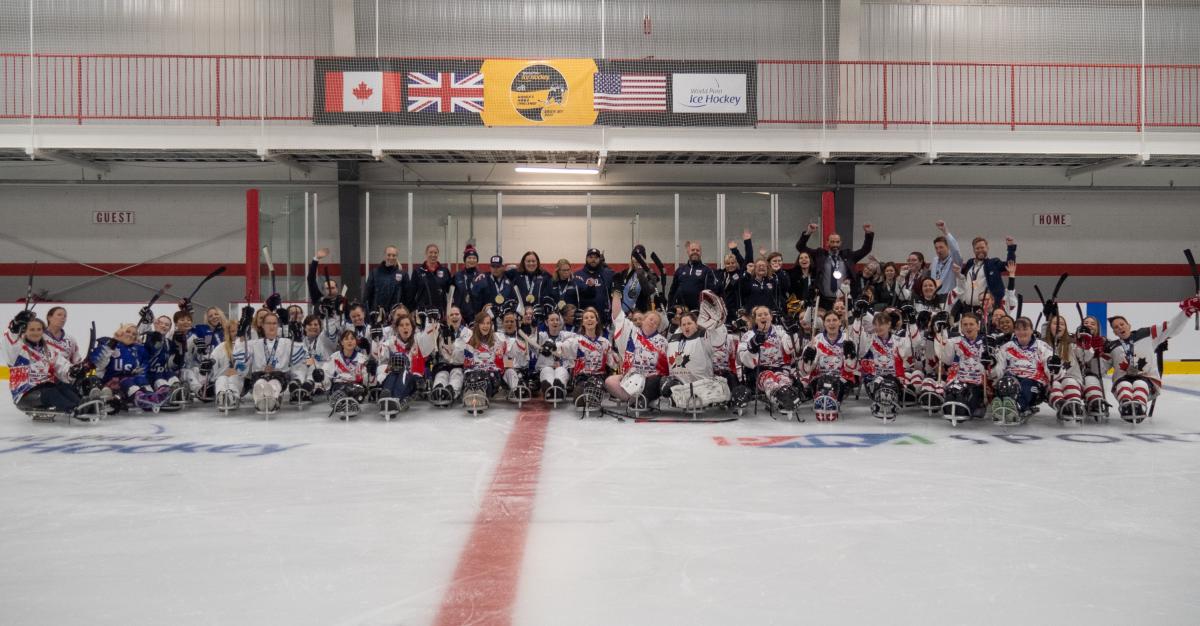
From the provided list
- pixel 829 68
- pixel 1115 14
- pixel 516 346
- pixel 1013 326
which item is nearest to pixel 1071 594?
pixel 1013 326

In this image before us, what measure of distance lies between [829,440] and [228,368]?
5.94 meters

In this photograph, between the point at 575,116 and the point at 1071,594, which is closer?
the point at 1071,594

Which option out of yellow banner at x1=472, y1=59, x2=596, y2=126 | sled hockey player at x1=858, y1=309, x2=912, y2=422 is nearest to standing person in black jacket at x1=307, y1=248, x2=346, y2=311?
yellow banner at x1=472, y1=59, x2=596, y2=126

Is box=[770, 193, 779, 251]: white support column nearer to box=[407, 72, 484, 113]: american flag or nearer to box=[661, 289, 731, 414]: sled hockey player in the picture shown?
box=[407, 72, 484, 113]: american flag

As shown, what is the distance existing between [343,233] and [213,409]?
289 inches

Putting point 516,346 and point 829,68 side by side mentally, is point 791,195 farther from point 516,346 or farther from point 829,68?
point 516,346

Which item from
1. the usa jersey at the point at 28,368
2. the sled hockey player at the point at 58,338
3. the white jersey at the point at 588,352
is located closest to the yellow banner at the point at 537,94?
the white jersey at the point at 588,352

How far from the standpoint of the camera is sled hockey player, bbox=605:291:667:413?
333 inches

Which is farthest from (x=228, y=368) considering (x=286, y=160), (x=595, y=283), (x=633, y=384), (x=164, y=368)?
(x=286, y=160)

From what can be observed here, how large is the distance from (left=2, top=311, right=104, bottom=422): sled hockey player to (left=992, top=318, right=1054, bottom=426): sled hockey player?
8.05 metres

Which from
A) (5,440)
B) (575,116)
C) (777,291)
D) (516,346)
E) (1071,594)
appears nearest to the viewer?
(1071,594)

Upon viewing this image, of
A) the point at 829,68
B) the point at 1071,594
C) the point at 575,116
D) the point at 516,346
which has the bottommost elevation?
the point at 1071,594

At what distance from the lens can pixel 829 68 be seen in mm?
16250

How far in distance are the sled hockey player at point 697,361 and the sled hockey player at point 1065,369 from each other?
9.50 feet
